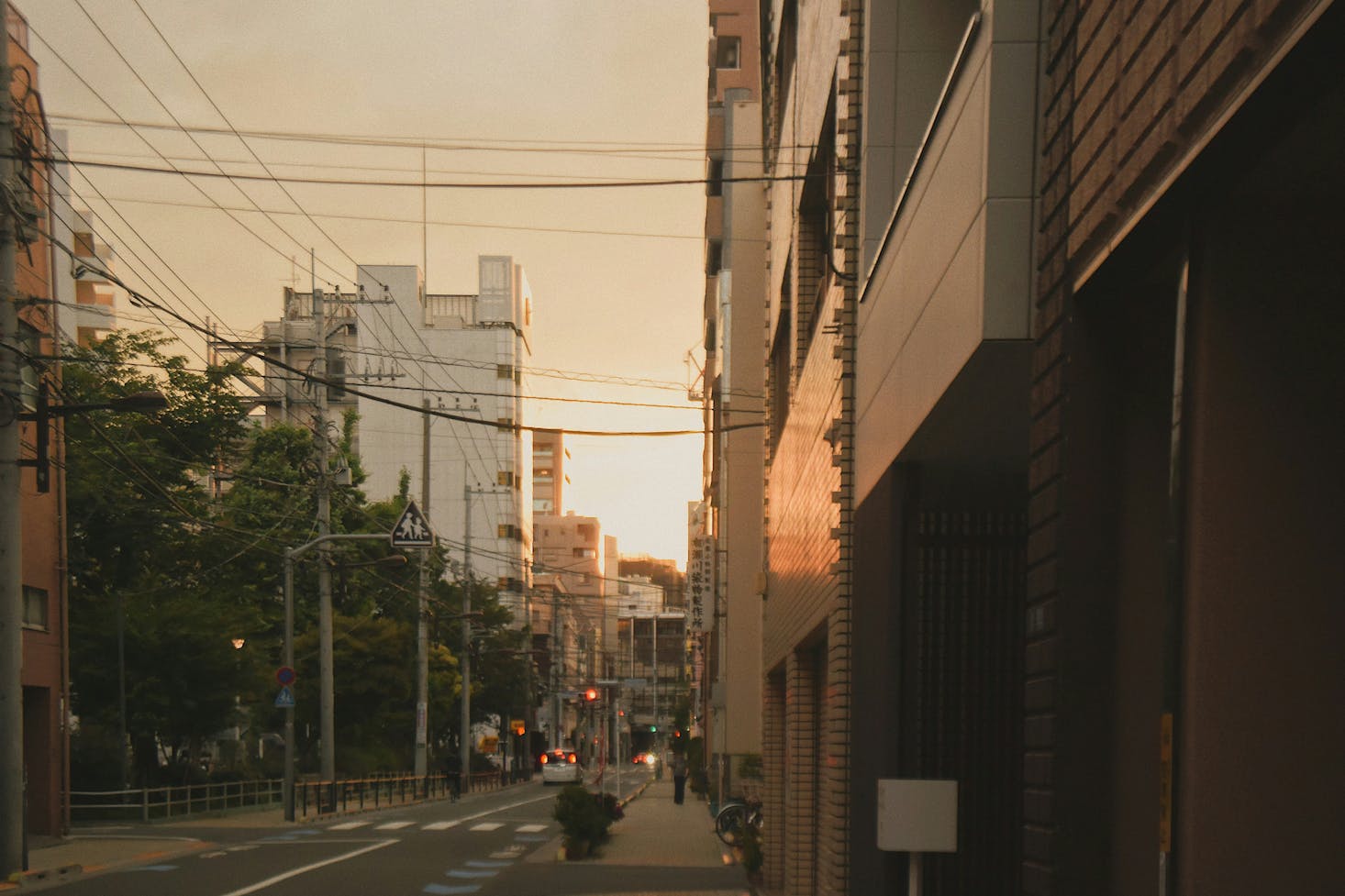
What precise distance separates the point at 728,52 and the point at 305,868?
62565 mm

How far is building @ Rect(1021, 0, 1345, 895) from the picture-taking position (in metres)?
4.25

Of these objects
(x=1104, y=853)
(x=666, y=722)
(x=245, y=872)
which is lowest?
(x=666, y=722)

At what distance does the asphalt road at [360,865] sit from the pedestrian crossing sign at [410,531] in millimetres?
6840

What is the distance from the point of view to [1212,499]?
4559 millimetres

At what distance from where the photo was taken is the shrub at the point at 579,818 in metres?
25.1

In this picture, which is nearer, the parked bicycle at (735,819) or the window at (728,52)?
the parked bicycle at (735,819)

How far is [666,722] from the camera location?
16488 cm

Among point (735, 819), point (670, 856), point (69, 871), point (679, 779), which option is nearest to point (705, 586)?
point (679, 779)

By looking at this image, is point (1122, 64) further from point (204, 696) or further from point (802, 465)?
point (204, 696)

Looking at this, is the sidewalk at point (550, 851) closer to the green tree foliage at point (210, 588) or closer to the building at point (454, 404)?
the green tree foliage at point (210, 588)

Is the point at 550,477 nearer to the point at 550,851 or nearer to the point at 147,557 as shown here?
the point at 147,557

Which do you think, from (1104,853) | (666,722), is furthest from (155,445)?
(666,722)

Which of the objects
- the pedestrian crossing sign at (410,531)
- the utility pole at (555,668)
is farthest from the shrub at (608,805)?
the utility pole at (555,668)

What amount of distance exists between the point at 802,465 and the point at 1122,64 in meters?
11.6
